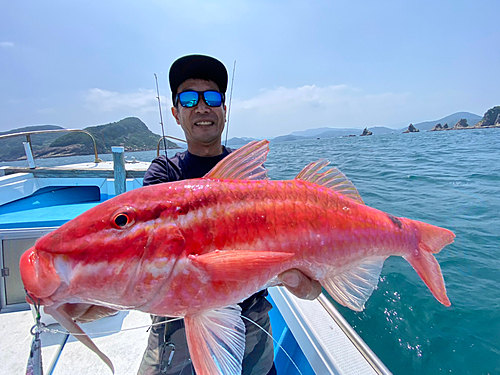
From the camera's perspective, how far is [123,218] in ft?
3.80

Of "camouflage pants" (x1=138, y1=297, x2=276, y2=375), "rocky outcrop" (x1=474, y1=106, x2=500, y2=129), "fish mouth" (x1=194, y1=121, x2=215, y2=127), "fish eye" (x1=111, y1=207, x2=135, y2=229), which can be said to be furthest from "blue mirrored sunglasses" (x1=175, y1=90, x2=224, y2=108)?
"rocky outcrop" (x1=474, y1=106, x2=500, y2=129)

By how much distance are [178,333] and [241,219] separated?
4.36ft

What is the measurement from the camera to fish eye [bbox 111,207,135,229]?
1.14 meters

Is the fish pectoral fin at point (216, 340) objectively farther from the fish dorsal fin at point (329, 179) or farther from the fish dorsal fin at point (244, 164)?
the fish dorsal fin at point (329, 179)

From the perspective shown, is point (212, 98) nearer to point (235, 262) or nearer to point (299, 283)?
point (235, 262)

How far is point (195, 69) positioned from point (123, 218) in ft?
5.91

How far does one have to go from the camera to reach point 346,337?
7.94ft

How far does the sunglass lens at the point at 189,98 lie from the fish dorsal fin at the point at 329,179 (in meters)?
1.38

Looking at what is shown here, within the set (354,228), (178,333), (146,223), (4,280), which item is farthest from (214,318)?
(4,280)

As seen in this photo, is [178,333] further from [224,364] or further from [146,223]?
[146,223]

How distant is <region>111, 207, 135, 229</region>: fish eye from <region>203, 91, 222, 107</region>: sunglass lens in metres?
1.57

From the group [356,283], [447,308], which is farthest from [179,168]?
[447,308]

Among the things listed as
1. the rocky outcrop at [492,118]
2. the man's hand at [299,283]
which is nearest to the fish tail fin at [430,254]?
the man's hand at [299,283]

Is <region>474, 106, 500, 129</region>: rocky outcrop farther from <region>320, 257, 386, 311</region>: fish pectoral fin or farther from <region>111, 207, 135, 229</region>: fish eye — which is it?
<region>111, 207, 135, 229</region>: fish eye
